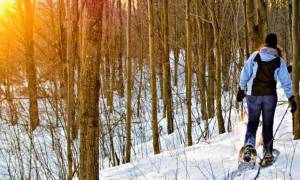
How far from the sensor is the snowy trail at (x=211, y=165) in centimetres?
499

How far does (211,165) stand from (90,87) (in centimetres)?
270

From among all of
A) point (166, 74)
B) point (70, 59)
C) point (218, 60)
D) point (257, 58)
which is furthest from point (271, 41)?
point (166, 74)

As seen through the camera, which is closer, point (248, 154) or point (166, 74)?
point (248, 154)

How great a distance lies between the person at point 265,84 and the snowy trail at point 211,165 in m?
0.34

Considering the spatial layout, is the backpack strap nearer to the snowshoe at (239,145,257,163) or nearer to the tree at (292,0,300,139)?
the tree at (292,0,300,139)

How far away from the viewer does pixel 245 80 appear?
5.61m

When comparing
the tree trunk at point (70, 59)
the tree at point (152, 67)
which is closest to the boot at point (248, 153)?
the tree trunk at point (70, 59)

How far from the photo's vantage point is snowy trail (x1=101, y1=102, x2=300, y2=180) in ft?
16.4

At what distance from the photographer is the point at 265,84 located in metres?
5.46

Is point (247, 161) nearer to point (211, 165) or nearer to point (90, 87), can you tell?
point (211, 165)

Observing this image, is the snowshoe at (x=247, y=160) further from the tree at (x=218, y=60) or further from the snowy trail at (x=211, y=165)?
the tree at (x=218, y=60)

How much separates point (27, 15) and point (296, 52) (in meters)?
14.3

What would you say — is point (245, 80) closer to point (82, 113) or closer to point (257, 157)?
point (257, 157)

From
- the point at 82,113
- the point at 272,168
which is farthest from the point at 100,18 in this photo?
the point at 272,168
